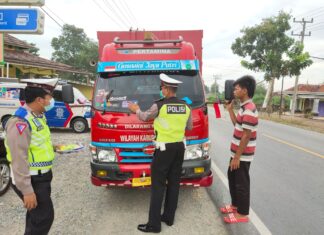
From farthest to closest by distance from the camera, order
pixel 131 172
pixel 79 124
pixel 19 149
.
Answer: pixel 79 124 < pixel 131 172 < pixel 19 149

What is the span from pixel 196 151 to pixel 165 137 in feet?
2.53

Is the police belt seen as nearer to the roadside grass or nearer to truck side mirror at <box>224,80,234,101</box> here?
truck side mirror at <box>224,80,234,101</box>

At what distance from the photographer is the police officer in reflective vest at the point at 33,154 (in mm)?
2439

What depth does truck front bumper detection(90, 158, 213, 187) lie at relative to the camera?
4062 mm

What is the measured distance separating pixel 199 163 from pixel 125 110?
Result: 4.23ft

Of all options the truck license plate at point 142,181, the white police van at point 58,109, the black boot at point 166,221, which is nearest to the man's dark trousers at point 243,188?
the black boot at point 166,221

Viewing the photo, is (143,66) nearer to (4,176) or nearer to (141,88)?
(141,88)

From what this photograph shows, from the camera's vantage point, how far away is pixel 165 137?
11.8 feet

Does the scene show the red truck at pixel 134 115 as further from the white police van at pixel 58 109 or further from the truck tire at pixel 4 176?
the white police van at pixel 58 109

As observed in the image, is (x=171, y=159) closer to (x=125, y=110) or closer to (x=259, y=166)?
(x=125, y=110)

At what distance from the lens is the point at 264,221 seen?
405cm

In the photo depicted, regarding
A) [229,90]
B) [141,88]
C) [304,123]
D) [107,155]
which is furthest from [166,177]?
[304,123]

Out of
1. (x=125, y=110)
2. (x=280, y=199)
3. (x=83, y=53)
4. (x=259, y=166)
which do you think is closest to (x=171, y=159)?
(x=125, y=110)

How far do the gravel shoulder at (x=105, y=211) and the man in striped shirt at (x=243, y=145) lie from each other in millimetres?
354
